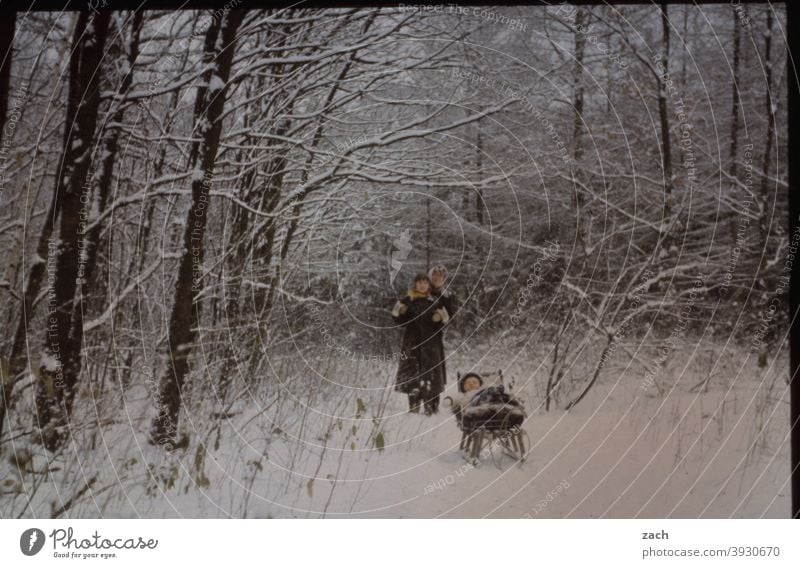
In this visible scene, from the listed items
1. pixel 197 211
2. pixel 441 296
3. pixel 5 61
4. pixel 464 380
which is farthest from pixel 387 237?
pixel 5 61

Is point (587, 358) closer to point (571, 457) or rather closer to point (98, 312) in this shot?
point (571, 457)

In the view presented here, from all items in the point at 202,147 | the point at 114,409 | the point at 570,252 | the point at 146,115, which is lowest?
the point at 114,409

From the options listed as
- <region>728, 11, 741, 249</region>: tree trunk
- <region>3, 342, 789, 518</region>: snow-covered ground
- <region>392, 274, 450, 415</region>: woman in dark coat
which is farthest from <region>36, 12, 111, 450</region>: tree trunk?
<region>728, 11, 741, 249</region>: tree trunk

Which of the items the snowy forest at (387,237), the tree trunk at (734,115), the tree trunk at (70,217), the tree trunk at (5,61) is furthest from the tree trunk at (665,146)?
the tree trunk at (5,61)

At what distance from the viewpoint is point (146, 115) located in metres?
2.75

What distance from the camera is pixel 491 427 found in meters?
2.69

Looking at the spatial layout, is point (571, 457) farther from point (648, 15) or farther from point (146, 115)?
point (146, 115)

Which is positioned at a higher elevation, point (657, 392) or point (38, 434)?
point (657, 392)
